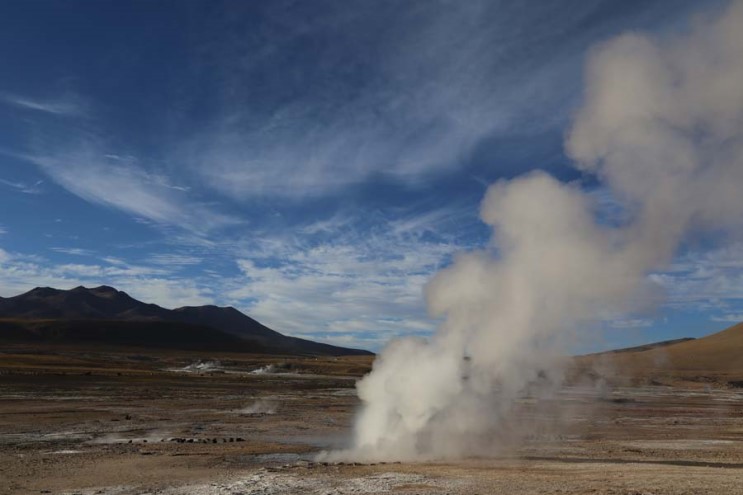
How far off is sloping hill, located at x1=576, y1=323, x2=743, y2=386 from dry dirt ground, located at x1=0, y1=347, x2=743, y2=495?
168 ft

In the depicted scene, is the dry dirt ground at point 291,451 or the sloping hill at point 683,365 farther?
the sloping hill at point 683,365

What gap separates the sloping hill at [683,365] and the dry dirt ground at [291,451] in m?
51.3

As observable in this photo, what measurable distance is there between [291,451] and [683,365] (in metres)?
156

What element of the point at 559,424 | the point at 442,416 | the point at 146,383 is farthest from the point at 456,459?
the point at 146,383

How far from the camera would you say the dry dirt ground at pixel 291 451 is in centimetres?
1820

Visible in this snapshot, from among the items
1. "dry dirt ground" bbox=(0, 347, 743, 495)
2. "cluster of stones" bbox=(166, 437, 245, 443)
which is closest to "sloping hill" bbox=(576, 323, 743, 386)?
"dry dirt ground" bbox=(0, 347, 743, 495)

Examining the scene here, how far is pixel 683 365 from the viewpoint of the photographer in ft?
511

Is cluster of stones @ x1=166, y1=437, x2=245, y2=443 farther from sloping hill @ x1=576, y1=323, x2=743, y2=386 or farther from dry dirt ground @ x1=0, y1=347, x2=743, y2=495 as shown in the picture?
sloping hill @ x1=576, y1=323, x2=743, y2=386

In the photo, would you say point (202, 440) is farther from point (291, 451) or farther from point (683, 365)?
point (683, 365)

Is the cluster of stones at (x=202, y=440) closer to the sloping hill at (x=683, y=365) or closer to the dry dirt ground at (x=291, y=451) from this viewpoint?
the dry dirt ground at (x=291, y=451)

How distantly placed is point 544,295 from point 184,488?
53.5 feet

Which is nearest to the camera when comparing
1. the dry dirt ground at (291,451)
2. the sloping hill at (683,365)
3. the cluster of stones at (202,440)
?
the dry dirt ground at (291,451)

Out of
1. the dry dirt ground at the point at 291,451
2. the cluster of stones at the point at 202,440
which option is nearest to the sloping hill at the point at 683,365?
the dry dirt ground at the point at 291,451

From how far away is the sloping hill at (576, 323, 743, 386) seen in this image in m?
113
